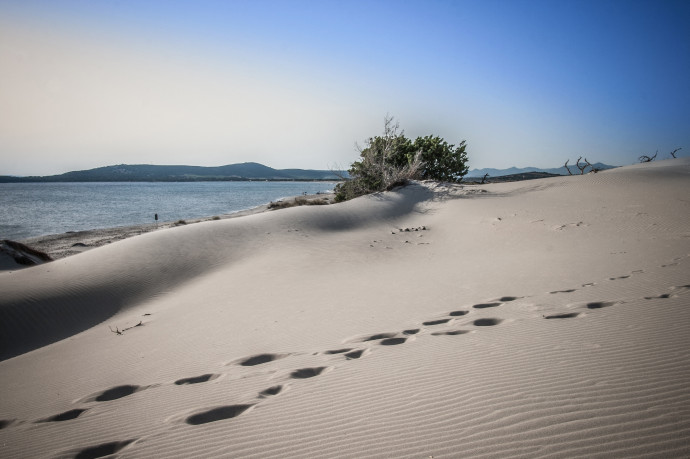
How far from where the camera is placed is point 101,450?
2.08m

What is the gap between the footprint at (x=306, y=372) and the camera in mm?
2773

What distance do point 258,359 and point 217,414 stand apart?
3.06 feet

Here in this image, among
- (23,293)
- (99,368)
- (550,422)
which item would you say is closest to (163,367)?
(99,368)

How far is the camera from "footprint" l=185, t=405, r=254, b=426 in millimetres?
2264

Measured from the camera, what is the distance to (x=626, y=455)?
4.98ft

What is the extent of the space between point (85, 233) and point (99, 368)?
726 inches

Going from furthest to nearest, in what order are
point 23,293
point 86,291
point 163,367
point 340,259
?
1. point 340,259
2. point 86,291
3. point 23,293
4. point 163,367

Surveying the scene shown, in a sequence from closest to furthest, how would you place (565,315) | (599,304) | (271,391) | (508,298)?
(271,391)
(565,315)
(599,304)
(508,298)

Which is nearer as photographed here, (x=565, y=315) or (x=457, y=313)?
(x=565, y=315)

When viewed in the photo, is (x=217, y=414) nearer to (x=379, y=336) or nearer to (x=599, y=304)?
(x=379, y=336)

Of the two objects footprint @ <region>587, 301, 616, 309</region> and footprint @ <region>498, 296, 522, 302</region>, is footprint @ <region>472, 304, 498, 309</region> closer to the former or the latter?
footprint @ <region>498, 296, 522, 302</region>

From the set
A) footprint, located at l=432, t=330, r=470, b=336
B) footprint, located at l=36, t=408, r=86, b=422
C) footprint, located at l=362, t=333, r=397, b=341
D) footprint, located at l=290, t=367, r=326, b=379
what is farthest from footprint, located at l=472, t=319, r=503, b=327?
footprint, located at l=36, t=408, r=86, b=422

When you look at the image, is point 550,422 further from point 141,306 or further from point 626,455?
point 141,306

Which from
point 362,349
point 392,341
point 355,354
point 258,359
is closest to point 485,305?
point 392,341
